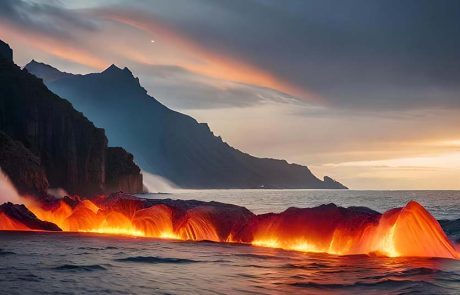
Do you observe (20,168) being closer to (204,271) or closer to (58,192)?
(58,192)

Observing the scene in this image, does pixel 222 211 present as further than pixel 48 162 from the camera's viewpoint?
No

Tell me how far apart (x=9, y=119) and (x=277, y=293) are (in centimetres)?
11952

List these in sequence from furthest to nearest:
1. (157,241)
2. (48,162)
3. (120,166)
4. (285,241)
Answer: (120,166), (48,162), (157,241), (285,241)

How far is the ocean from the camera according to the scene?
49.5 feet

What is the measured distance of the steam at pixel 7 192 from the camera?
6206cm

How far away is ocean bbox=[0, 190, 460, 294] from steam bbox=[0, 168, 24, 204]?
38.4 meters

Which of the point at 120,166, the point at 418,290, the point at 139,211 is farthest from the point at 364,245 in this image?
the point at 120,166

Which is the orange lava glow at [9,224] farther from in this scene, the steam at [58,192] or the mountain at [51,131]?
the steam at [58,192]

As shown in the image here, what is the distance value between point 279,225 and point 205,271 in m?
10.4

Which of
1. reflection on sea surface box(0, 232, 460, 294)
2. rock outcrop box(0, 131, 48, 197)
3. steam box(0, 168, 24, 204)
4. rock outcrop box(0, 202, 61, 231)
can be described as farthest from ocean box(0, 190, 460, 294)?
rock outcrop box(0, 131, 48, 197)

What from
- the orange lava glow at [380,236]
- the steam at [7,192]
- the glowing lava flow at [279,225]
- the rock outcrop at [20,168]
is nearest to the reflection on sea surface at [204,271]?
the orange lava glow at [380,236]

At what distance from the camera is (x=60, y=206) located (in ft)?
135

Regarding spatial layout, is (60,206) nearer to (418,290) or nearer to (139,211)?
(139,211)

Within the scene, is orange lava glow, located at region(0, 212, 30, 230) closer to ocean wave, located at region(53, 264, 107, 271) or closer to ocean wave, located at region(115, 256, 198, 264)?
ocean wave, located at region(115, 256, 198, 264)
